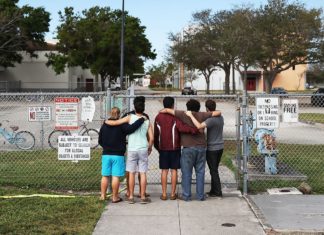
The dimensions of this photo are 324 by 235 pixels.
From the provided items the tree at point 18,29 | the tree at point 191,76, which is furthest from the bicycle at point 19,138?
the tree at point 191,76

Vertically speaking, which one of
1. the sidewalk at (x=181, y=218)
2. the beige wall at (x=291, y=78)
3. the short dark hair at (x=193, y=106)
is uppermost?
the beige wall at (x=291, y=78)

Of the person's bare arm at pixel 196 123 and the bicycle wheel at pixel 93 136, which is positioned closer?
the person's bare arm at pixel 196 123

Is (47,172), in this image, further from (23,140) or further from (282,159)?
(282,159)

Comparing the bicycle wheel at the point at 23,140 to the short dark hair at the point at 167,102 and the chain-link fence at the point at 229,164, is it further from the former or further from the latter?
the short dark hair at the point at 167,102

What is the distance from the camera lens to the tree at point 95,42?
6294 centimetres

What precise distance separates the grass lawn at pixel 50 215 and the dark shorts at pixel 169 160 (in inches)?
45.5

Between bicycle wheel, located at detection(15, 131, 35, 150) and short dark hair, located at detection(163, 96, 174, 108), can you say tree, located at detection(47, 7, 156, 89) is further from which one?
short dark hair, located at detection(163, 96, 174, 108)

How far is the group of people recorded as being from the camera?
8672mm

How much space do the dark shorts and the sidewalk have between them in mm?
574

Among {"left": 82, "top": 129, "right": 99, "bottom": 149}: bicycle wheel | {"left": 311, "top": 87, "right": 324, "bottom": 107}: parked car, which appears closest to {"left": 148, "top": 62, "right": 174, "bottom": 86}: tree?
{"left": 311, "top": 87, "right": 324, "bottom": 107}: parked car

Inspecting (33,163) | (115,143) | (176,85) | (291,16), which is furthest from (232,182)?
(176,85)

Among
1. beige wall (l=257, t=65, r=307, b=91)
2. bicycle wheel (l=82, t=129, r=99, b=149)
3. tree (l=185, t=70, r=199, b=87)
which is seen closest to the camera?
bicycle wheel (l=82, t=129, r=99, b=149)

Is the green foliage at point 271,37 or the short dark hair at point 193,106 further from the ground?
the green foliage at point 271,37

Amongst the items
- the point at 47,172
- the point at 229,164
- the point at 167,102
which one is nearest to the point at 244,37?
the point at 229,164
